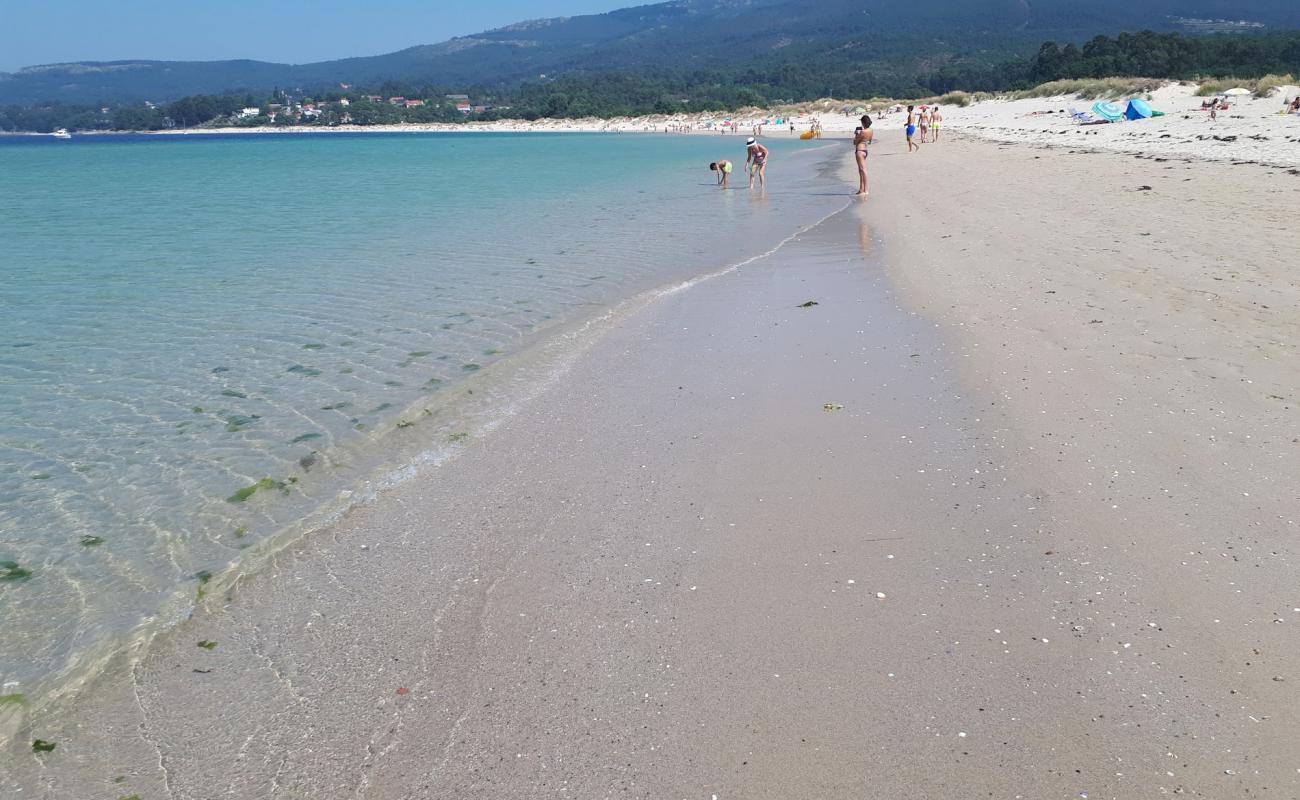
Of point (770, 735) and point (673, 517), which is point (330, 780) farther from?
point (673, 517)

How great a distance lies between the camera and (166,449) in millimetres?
6477

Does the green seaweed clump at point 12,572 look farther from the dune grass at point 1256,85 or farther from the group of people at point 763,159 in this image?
the dune grass at point 1256,85

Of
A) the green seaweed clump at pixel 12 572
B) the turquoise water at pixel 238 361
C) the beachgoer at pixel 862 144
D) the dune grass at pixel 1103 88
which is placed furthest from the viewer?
the dune grass at pixel 1103 88

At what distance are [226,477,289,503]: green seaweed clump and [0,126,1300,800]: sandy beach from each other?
0.82 meters

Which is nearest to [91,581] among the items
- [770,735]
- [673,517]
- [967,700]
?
[673,517]

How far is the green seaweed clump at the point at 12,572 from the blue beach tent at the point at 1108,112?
40.4 meters

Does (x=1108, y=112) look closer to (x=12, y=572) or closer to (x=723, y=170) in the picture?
(x=723, y=170)

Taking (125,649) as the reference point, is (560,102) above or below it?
above

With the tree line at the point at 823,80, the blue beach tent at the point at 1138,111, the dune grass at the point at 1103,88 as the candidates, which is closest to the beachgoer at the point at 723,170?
the blue beach tent at the point at 1138,111

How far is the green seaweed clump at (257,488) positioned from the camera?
5688mm

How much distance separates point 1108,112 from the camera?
36562mm

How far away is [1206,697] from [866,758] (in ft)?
4.34

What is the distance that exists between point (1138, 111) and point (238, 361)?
3664 centimetres

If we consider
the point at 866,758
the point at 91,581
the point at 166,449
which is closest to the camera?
the point at 866,758
